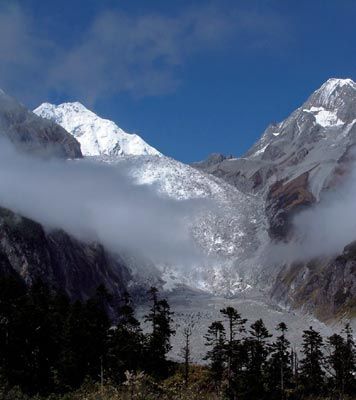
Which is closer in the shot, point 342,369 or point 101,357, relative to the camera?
point 101,357

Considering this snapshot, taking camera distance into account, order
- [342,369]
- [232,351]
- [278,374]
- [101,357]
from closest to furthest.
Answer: [101,357] < [232,351] < [342,369] < [278,374]

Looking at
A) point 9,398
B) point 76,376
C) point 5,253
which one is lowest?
point 9,398

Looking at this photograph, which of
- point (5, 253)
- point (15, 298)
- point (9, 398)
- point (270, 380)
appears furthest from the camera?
point (5, 253)

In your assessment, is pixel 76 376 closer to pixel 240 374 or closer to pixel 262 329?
pixel 240 374

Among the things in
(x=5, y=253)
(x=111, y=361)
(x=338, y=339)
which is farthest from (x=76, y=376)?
(x=5, y=253)

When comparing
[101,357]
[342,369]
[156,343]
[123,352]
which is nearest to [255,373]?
[342,369]

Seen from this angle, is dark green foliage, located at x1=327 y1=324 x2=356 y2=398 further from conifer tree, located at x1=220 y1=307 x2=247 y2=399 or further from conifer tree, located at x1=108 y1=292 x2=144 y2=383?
conifer tree, located at x1=108 y1=292 x2=144 y2=383

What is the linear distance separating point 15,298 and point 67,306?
14.4m

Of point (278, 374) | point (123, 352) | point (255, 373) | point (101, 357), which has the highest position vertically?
point (123, 352)

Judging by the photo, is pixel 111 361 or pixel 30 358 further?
pixel 111 361

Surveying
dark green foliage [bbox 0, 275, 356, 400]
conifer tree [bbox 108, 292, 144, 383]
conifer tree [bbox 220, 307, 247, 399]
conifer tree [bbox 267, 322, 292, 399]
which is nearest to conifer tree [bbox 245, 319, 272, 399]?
dark green foliage [bbox 0, 275, 356, 400]

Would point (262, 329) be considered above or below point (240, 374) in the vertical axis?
above

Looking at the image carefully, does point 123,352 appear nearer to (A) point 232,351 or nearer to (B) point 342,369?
(A) point 232,351

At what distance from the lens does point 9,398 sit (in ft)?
113
